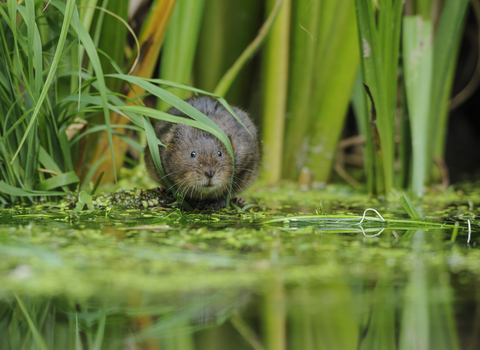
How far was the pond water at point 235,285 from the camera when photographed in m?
0.89

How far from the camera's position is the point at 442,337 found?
0.88m

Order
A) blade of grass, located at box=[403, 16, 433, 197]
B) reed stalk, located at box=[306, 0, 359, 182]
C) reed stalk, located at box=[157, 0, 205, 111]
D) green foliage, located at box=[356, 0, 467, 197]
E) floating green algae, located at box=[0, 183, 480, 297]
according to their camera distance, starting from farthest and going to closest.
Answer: reed stalk, located at box=[306, 0, 359, 182] < reed stalk, located at box=[157, 0, 205, 111] < blade of grass, located at box=[403, 16, 433, 197] < green foliage, located at box=[356, 0, 467, 197] < floating green algae, located at box=[0, 183, 480, 297]

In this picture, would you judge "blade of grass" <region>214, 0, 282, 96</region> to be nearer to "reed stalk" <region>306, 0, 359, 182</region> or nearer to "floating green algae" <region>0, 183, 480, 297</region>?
"reed stalk" <region>306, 0, 359, 182</region>

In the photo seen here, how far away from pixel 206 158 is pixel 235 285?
3.59ft

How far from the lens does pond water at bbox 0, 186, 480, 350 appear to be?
2.91 ft

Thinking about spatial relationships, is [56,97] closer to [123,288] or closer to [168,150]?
[168,150]

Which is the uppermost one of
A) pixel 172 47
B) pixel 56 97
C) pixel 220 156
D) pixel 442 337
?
pixel 172 47

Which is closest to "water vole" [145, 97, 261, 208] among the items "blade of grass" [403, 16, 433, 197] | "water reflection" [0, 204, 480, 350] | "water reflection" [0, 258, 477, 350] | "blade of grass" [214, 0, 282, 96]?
"blade of grass" [214, 0, 282, 96]

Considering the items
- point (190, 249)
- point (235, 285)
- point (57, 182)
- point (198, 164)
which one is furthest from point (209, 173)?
point (235, 285)

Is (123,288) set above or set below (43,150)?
below

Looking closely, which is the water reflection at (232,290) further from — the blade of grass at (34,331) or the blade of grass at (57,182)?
the blade of grass at (57,182)

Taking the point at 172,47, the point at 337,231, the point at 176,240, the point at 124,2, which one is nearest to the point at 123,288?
the point at 176,240

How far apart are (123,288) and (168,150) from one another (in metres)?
1.23

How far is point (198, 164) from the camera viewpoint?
6.99 feet
